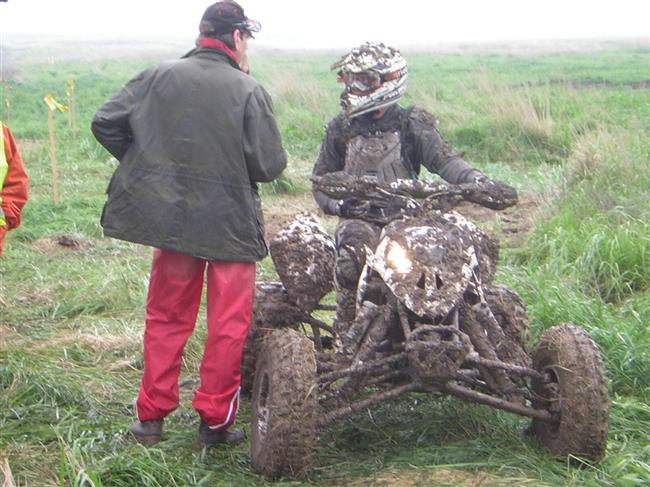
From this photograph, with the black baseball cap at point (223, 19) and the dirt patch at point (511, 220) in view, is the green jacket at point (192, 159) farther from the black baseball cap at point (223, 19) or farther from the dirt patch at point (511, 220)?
the dirt patch at point (511, 220)

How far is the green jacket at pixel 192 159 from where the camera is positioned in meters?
4.32

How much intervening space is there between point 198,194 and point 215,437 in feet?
3.81

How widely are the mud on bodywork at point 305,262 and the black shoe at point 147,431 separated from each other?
1025 millimetres

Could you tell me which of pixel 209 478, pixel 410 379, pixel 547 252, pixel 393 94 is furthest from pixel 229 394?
pixel 547 252

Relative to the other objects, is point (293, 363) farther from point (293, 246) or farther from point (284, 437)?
point (293, 246)

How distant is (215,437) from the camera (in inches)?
180

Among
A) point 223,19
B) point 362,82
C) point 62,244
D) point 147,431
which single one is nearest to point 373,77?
point 362,82

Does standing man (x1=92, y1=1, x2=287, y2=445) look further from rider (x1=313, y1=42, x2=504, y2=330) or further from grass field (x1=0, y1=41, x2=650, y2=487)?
rider (x1=313, y1=42, x2=504, y2=330)

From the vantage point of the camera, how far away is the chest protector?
5.39m

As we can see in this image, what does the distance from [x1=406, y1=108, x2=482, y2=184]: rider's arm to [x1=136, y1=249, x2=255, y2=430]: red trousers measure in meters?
1.40

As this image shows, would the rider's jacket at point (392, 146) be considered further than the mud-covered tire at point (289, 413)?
Yes

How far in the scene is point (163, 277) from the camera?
4.51m

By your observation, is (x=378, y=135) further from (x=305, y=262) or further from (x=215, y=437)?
(x=215, y=437)

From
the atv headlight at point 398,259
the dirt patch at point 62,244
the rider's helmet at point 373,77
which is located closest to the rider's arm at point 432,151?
the rider's helmet at point 373,77
